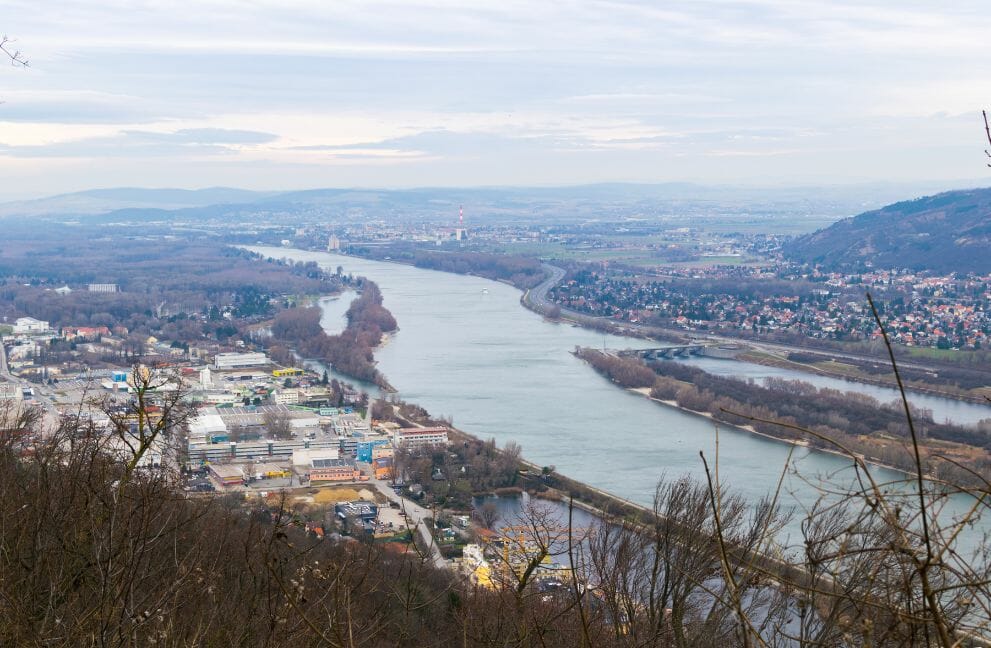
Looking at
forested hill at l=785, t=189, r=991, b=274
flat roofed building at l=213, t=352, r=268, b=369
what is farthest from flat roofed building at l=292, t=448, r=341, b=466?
forested hill at l=785, t=189, r=991, b=274

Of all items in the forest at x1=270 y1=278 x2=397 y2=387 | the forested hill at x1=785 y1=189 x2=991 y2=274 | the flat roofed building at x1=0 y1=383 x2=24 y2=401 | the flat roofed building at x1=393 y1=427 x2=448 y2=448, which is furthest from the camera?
the forested hill at x1=785 y1=189 x2=991 y2=274

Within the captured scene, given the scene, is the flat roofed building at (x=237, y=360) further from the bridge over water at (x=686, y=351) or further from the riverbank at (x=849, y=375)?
the riverbank at (x=849, y=375)

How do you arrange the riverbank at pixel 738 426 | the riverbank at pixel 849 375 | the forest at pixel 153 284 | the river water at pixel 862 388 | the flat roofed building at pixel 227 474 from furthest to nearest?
the forest at pixel 153 284, the riverbank at pixel 849 375, the river water at pixel 862 388, the riverbank at pixel 738 426, the flat roofed building at pixel 227 474

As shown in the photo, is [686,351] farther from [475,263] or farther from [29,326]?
[475,263]

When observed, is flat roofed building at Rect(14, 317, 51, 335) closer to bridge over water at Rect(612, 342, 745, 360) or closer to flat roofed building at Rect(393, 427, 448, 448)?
bridge over water at Rect(612, 342, 745, 360)

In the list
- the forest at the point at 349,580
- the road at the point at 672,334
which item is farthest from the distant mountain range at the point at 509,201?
the forest at the point at 349,580

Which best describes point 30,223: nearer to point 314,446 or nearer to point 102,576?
point 314,446

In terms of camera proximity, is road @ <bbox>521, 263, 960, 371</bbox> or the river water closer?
the river water
